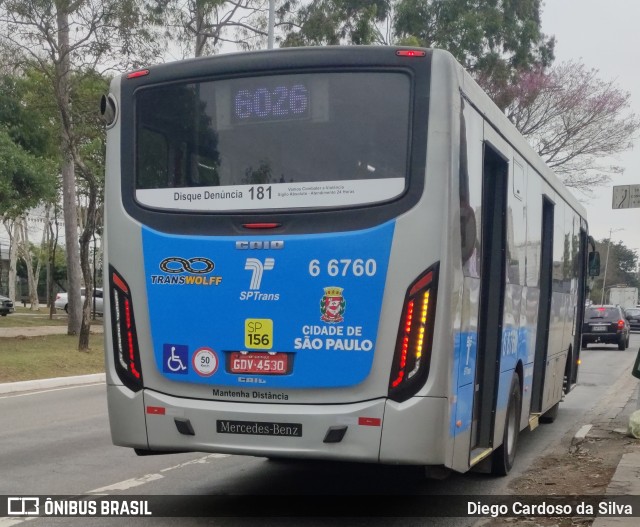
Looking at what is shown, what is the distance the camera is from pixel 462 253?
6.61 m

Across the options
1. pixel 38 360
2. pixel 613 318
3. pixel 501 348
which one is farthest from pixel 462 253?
pixel 613 318

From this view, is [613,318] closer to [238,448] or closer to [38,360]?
[38,360]

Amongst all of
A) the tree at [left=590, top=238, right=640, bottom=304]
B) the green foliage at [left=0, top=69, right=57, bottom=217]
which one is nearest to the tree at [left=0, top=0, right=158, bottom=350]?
the green foliage at [left=0, top=69, right=57, bottom=217]

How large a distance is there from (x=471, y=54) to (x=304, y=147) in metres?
33.4

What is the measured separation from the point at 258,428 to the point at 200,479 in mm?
2322

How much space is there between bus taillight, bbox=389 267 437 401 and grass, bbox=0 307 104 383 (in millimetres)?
12389

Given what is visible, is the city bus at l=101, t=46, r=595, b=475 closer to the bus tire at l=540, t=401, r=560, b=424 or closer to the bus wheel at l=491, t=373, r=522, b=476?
the bus wheel at l=491, t=373, r=522, b=476

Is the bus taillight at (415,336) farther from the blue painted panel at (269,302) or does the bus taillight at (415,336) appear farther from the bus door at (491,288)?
the bus door at (491,288)

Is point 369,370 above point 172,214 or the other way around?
the other way around

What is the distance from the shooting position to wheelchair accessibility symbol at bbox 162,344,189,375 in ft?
21.9

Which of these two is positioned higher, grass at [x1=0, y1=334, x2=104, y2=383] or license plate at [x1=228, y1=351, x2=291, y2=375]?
license plate at [x1=228, y1=351, x2=291, y2=375]

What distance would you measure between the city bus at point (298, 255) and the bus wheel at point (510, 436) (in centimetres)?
169

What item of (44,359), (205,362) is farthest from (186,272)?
(44,359)

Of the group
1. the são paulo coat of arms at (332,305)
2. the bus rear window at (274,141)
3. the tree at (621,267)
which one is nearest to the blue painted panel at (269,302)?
the são paulo coat of arms at (332,305)
